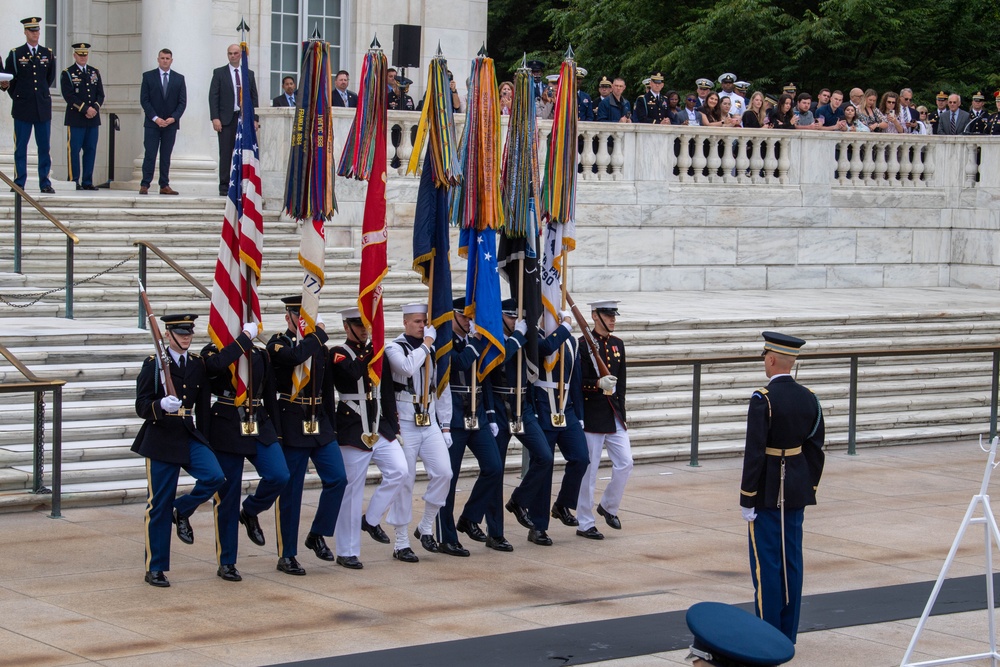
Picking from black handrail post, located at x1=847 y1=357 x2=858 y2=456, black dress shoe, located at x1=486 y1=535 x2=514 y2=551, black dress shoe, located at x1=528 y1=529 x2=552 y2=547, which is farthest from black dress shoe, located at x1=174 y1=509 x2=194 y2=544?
black handrail post, located at x1=847 y1=357 x2=858 y2=456

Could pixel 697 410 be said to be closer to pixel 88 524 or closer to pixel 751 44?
pixel 88 524

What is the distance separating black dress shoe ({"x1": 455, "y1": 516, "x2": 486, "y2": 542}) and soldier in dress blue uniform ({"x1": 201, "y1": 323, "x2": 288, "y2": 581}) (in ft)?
5.87

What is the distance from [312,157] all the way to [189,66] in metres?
10.8

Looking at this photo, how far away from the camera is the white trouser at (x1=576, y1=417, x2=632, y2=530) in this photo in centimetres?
1191

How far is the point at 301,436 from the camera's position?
34.2ft

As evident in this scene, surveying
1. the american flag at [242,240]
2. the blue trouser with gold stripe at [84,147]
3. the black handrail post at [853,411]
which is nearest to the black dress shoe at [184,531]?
the american flag at [242,240]

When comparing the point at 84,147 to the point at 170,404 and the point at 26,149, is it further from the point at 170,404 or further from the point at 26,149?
the point at 170,404

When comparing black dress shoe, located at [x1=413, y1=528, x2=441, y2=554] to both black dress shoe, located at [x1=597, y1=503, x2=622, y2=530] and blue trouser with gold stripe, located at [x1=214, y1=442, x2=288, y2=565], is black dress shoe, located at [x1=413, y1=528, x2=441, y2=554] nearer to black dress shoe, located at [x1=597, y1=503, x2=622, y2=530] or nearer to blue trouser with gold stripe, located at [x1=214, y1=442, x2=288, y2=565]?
blue trouser with gold stripe, located at [x1=214, y1=442, x2=288, y2=565]

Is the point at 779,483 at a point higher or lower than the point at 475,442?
higher

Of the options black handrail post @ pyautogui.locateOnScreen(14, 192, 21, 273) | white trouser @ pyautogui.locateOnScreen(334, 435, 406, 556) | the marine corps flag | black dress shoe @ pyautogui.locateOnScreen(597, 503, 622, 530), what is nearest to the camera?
white trouser @ pyautogui.locateOnScreen(334, 435, 406, 556)

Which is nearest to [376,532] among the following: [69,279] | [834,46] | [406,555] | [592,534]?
[406,555]

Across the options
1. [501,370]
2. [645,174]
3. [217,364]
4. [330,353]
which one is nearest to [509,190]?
[501,370]

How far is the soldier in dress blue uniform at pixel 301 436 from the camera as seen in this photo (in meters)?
10.3

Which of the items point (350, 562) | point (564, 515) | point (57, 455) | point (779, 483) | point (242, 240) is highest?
point (242, 240)
